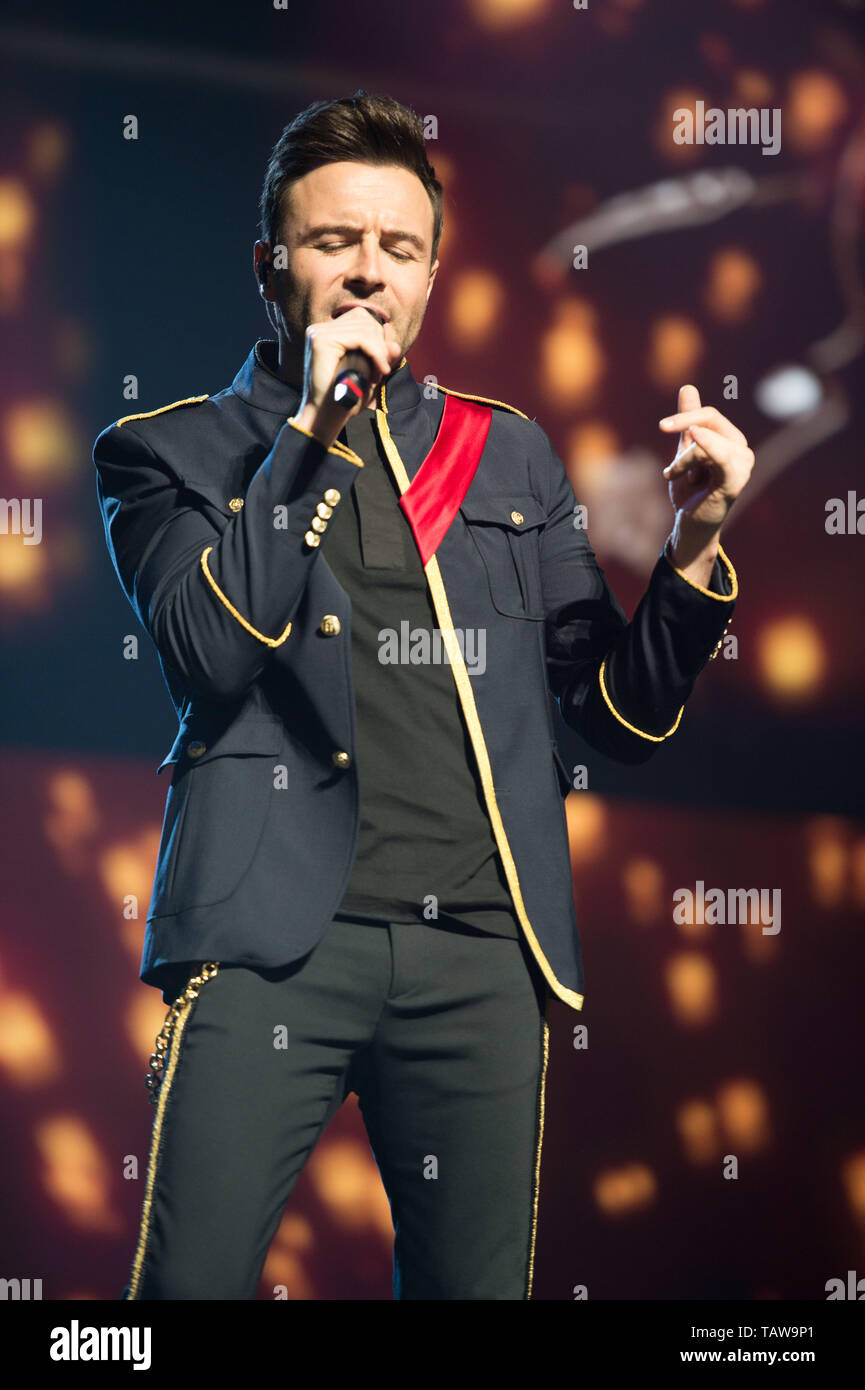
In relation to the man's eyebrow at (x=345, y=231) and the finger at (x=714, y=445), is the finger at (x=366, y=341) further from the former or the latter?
Result: the finger at (x=714, y=445)

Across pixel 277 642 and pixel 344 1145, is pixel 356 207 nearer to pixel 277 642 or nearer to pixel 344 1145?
pixel 277 642

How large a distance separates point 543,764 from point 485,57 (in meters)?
1.42

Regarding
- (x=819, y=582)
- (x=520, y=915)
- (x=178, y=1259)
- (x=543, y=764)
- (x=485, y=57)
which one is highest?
(x=485, y=57)

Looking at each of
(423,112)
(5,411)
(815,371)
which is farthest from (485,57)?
(5,411)

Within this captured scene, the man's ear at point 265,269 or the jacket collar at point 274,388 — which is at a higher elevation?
the man's ear at point 265,269

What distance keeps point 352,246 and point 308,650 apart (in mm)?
418

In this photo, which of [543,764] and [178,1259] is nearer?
[178,1259]

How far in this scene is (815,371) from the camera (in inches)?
88.3

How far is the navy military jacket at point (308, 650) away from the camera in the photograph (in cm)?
118

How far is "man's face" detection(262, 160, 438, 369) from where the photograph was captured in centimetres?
131

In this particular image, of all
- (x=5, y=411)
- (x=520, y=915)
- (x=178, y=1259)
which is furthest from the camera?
(x=5, y=411)

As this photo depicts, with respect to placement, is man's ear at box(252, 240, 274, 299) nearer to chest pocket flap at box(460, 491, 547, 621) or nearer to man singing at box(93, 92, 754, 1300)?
man singing at box(93, 92, 754, 1300)

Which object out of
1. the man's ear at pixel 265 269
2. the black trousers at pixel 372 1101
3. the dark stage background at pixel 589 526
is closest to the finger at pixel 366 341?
the man's ear at pixel 265 269

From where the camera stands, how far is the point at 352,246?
1.33m
